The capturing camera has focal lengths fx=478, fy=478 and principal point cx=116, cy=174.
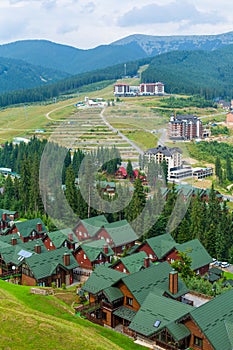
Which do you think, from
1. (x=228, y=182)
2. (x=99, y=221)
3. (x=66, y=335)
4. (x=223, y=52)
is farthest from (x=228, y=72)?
(x=66, y=335)

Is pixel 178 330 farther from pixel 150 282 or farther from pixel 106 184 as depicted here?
pixel 106 184

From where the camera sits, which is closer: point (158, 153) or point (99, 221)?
point (158, 153)

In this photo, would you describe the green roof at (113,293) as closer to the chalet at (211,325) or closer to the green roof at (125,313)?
the green roof at (125,313)

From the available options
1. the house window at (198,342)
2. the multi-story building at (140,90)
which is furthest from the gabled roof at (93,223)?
the multi-story building at (140,90)

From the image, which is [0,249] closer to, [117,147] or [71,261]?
[71,261]

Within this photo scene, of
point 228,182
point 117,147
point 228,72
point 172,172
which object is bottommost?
point 228,182

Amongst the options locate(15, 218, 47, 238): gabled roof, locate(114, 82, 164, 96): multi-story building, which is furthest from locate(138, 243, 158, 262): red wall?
locate(114, 82, 164, 96): multi-story building

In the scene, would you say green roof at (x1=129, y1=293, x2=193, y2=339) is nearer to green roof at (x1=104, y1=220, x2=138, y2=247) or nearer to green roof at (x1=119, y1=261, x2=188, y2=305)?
green roof at (x1=119, y1=261, x2=188, y2=305)
